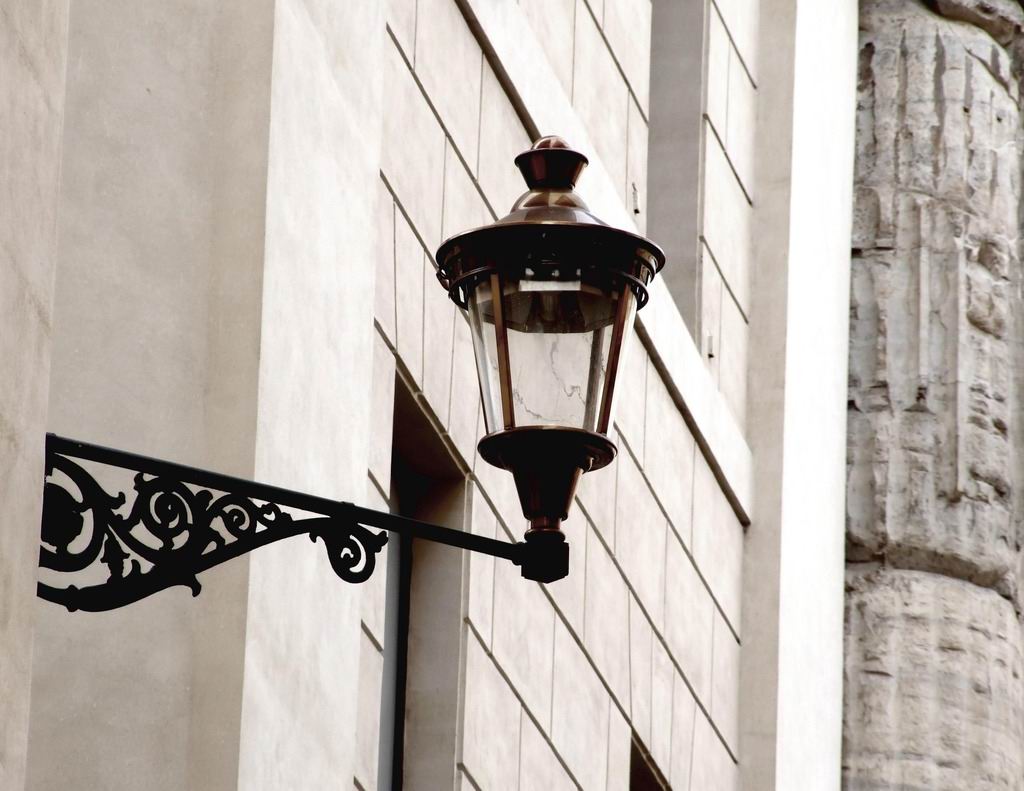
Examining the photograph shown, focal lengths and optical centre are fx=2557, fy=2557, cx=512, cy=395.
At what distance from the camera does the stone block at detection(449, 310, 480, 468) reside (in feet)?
28.1

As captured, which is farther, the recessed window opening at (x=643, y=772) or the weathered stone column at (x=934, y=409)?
Answer: the weathered stone column at (x=934, y=409)

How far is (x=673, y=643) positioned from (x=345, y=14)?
4320mm

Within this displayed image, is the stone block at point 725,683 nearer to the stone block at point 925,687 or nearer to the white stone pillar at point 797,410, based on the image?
the white stone pillar at point 797,410

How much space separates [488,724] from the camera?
8625mm

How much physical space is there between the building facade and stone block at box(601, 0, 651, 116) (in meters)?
0.03

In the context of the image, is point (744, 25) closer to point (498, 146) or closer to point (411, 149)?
point (498, 146)

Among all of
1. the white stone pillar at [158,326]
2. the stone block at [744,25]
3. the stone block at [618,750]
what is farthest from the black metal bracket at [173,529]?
the stone block at [744,25]

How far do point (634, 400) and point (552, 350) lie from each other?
5315 millimetres

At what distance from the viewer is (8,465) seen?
4125mm

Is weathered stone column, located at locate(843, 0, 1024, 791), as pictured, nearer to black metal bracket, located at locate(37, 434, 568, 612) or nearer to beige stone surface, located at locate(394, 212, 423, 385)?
beige stone surface, located at locate(394, 212, 423, 385)

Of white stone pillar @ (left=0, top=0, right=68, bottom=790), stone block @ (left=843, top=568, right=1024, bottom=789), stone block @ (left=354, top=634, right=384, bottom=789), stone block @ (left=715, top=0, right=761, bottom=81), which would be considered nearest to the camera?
white stone pillar @ (left=0, top=0, right=68, bottom=790)

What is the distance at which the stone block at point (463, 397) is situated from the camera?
8562 mm

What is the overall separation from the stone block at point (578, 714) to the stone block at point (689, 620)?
40.9 inches

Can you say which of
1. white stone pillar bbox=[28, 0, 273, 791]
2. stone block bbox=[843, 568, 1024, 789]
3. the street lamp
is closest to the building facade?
white stone pillar bbox=[28, 0, 273, 791]
